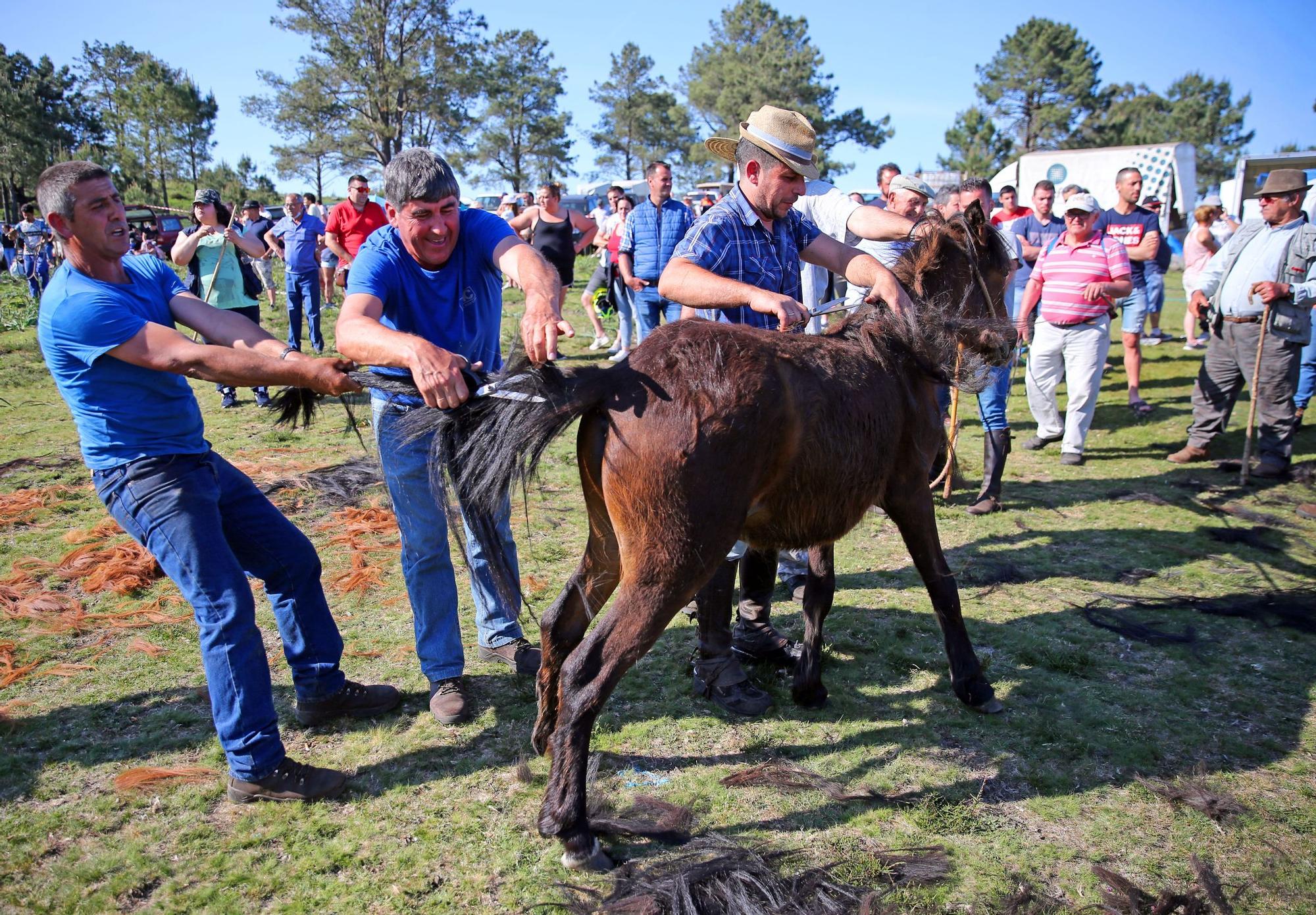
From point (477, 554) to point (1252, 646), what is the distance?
3970 millimetres

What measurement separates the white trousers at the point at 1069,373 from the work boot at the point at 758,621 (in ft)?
14.1

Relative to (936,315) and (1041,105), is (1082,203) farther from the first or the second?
(1041,105)

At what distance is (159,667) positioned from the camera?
3869 mm

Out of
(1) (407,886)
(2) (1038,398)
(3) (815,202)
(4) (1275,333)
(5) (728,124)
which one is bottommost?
(1) (407,886)

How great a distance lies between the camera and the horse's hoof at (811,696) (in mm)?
3541

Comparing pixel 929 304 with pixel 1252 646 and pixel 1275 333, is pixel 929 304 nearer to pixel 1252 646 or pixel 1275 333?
pixel 1252 646

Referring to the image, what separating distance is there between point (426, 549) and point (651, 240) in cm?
597

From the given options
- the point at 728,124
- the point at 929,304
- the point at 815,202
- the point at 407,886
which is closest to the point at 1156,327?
the point at 815,202

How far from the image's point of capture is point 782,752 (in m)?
3.25

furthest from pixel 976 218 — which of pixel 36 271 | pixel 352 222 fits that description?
pixel 36 271

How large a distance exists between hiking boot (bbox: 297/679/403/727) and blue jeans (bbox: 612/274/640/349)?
760 cm

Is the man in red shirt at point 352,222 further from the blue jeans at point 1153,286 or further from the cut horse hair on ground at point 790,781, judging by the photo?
the blue jeans at point 1153,286

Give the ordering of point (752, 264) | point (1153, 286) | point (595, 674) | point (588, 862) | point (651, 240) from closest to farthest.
Result: point (588, 862), point (595, 674), point (752, 264), point (651, 240), point (1153, 286)

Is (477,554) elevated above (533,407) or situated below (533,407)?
below
